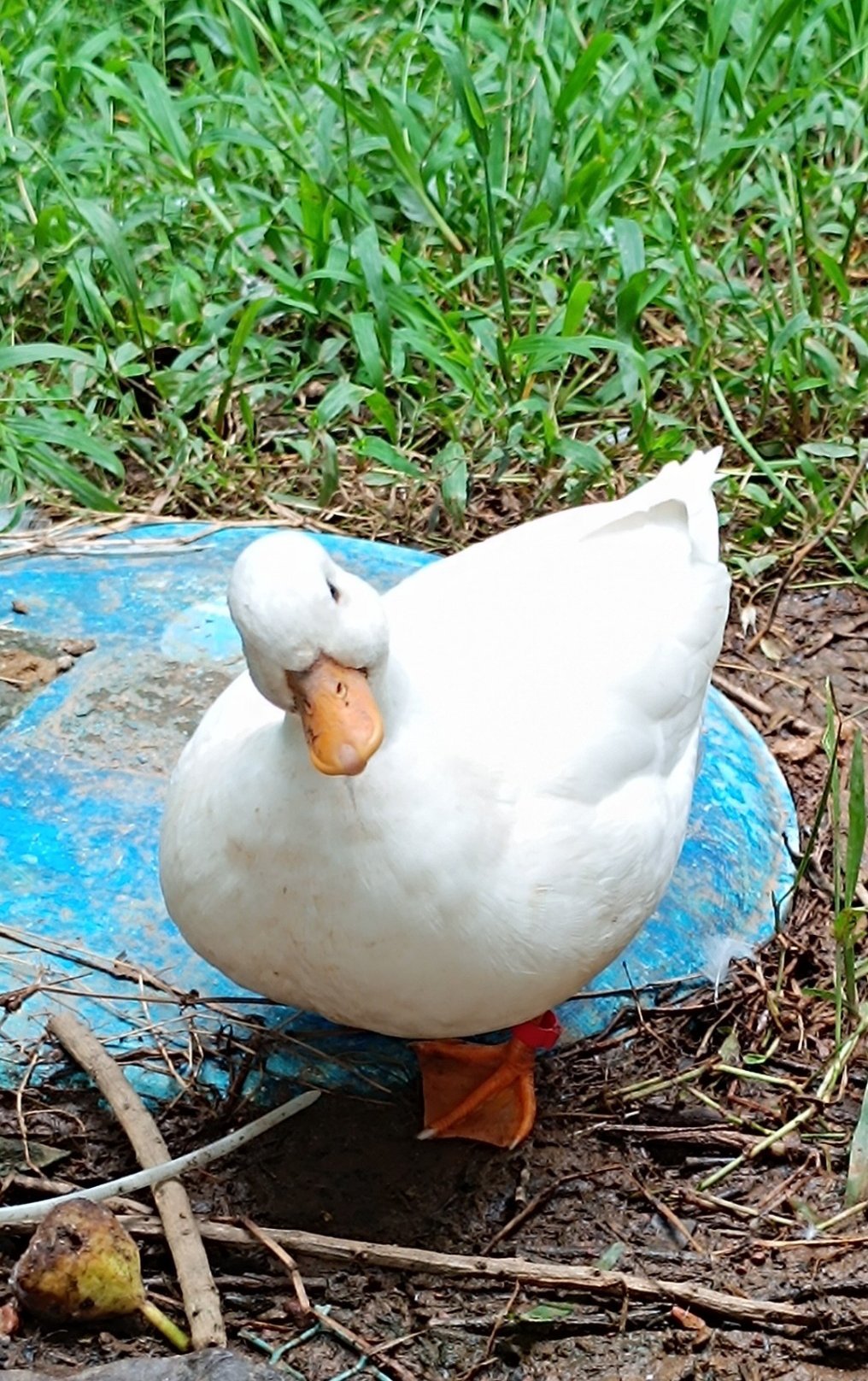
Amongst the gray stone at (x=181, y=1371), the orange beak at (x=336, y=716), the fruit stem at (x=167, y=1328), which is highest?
the orange beak at (x=336, y=716)

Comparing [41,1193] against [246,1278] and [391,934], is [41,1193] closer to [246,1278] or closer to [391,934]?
[246,1278]

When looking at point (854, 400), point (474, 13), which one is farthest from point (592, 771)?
point (474, 13)

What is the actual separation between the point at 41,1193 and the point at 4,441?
6.38 feet

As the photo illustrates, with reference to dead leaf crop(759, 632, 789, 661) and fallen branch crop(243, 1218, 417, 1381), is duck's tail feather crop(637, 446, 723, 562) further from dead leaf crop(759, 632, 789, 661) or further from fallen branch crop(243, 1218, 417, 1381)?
→ fallen branch crop(243, 1218, 417, 1381)

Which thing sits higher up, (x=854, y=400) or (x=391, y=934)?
(x=391, y=934)

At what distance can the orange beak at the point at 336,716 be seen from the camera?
6.66ft

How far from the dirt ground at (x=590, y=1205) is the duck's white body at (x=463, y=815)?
0.97ft

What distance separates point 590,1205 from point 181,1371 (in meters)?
0.70

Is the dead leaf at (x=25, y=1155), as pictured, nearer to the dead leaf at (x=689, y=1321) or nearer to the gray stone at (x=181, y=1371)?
the gray stone at (x=181, y=1371)

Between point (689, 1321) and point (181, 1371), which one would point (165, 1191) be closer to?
point (181, 1371)

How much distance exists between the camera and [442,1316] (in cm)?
235

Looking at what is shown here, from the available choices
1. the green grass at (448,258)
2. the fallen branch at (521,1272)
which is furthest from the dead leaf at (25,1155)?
the green grass at (448,258)

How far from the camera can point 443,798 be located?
7.31 feet

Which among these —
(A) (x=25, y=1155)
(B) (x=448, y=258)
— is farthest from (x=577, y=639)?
(B) (x=448, y=258)
